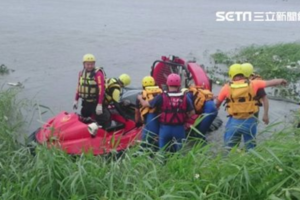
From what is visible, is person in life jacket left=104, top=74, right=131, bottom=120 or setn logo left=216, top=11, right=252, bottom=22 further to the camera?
setn logo left=216, top=11, right=252, bottom=22

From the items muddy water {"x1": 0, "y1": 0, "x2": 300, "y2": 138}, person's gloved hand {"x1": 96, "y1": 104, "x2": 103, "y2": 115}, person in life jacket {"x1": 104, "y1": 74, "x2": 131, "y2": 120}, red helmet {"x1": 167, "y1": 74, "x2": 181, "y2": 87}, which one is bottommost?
person's gloved hand {"x1": 96, "y1": 104, "x2": 103, "y2": 115}

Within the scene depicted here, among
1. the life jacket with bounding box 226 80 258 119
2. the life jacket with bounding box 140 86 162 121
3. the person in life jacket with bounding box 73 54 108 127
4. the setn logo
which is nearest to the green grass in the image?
the life jacket with bounding box 226 80 258 119

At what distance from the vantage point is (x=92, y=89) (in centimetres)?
617

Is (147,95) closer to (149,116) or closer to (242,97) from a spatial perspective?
(149,116)

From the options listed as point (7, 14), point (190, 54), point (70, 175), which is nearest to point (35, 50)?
→ point (190, 54)

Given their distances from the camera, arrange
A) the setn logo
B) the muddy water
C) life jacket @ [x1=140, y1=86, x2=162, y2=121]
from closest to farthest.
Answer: life jacket @ [x1=140, y1=86, x2=162, y2=121] < the muddy water < the setn logo

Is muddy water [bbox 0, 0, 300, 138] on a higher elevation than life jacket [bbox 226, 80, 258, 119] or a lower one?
higher

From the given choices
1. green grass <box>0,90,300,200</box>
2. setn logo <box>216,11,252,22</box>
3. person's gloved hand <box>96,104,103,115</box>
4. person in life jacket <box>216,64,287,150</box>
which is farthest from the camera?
setn logo <box>216,11,252,22</box>

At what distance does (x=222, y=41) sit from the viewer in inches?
741

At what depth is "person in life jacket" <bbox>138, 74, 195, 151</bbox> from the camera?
5.12 meters

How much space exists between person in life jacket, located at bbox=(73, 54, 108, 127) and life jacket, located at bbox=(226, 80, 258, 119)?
70.7 inches

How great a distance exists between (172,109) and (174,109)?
0.07ft

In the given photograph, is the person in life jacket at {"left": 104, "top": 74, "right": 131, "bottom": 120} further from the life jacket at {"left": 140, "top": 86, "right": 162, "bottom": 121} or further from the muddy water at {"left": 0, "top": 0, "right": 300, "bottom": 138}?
the muddy water at {"left": 0, "top": 0, "right": 300, "bottom": 138}

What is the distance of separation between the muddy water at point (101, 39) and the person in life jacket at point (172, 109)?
3.05m
